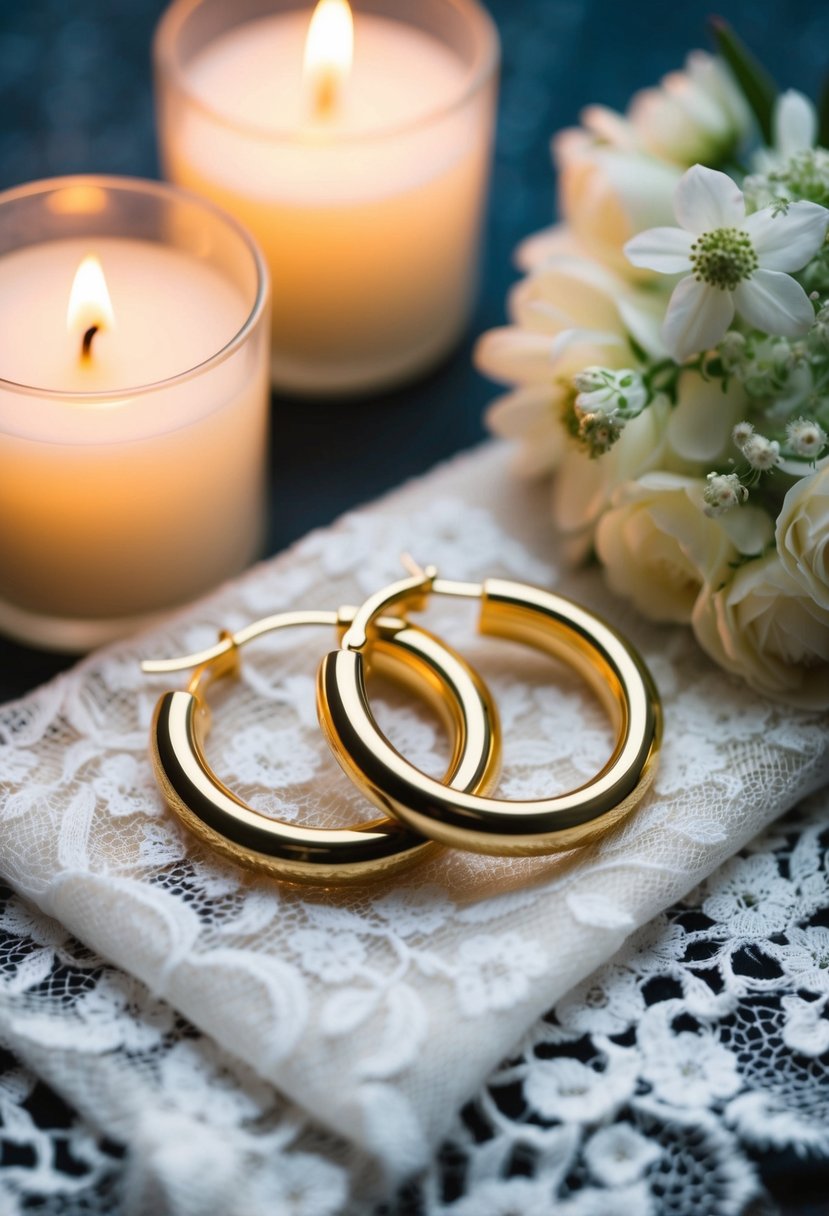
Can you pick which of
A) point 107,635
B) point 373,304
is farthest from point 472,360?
point 107,635

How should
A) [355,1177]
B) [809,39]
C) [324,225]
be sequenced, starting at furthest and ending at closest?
[809,39] < [324,225] < [355,1177]

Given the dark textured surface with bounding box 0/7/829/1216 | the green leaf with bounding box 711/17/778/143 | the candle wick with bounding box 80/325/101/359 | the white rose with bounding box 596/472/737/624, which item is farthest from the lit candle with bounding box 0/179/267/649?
the green leaf with bounding box 711/17/778/143

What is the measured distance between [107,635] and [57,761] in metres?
0.12

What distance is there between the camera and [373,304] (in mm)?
947

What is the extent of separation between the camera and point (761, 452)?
2.23ft

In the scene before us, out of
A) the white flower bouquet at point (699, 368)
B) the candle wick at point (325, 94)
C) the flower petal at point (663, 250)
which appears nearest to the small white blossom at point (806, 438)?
the white flower bouquet at point (699, 368)

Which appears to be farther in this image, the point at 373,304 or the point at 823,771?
the point at 373,304

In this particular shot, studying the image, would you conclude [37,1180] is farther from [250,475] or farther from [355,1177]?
[250,475]

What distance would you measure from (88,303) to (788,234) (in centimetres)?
39

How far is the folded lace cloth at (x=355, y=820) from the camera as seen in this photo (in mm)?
611

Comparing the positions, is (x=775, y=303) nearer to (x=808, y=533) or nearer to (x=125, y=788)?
(x=808, y=533)

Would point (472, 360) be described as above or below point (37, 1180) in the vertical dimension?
above

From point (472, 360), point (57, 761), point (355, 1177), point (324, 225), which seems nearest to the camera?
point (355, 1177)

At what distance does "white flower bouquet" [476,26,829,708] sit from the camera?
687mm
